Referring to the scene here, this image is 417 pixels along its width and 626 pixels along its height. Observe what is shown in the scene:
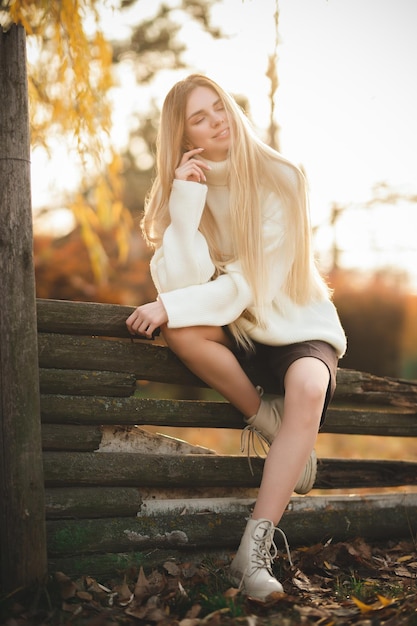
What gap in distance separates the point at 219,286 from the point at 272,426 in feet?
2.37

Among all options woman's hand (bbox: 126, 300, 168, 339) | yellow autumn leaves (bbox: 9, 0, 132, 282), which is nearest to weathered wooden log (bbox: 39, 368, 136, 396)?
woman's hand (bbox: 126, 300, 168, 339)

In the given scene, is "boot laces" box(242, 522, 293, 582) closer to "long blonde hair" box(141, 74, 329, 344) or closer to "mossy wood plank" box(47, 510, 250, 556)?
"mossy wood plank" box(47, 510, 250, 556)

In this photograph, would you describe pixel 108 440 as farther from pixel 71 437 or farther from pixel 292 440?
pixel 292 440

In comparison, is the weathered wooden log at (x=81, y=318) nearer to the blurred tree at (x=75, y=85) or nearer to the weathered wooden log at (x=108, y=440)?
the weathered wooden log at (x=108, y=440)

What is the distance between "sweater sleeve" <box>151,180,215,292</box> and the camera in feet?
10.3

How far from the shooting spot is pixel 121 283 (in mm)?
12844

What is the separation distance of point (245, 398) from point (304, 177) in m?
1.09

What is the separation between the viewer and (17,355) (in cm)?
268

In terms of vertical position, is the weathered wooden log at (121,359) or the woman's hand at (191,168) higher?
the woman's hand at (191,168)

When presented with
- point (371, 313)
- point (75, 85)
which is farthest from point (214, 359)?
point (371, 313)

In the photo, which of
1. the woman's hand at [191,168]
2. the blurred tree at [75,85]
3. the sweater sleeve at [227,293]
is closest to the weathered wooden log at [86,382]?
the sweater sleeve at [227,293]

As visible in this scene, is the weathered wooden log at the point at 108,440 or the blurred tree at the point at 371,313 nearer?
the weathered wooden log at the point at 108,440

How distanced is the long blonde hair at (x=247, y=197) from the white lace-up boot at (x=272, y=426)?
337mm

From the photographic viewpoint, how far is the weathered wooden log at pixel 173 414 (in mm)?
3117
